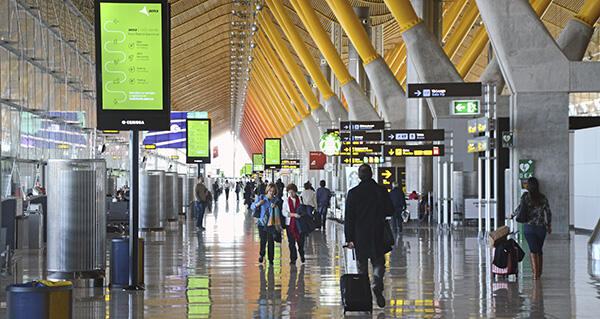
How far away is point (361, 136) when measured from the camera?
28938 mm

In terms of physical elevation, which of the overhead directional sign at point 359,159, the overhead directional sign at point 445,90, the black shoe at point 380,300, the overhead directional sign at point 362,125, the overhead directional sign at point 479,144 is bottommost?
the black shoe at point 380,300

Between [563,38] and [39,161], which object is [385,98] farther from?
[39,161]

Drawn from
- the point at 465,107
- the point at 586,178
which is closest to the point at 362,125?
the point at 586,178

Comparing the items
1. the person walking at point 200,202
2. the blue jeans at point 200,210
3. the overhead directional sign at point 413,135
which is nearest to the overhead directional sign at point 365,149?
the overhead directional sign at point 413,135

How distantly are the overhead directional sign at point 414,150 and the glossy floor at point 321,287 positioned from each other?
8.48 metres

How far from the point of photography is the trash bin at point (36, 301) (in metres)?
6.84

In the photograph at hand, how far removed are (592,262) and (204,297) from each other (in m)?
7.16

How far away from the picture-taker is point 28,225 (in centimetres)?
1847

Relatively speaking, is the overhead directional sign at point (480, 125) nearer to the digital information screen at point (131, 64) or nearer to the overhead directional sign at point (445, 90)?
the overhead directional sign at point (445, 90)

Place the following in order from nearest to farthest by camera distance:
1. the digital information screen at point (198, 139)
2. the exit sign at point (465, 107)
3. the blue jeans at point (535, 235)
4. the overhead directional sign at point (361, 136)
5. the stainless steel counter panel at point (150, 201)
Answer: the blue jeans at point (535, 235)
the exit sign at point (465, 107)
the stainless steel counter panel at point (150, 201)
the overhead directional sign at point (361, 136)
the digital information screen at point (198, 139)

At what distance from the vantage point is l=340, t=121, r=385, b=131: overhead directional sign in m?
29.8

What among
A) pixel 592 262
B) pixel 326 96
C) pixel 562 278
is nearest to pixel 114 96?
pixel 562 278

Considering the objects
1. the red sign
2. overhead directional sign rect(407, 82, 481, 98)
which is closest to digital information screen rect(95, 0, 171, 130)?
overhead directional sign rect(407, 82, 481, 98)

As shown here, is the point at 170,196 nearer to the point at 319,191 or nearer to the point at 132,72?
the point at 319,191
